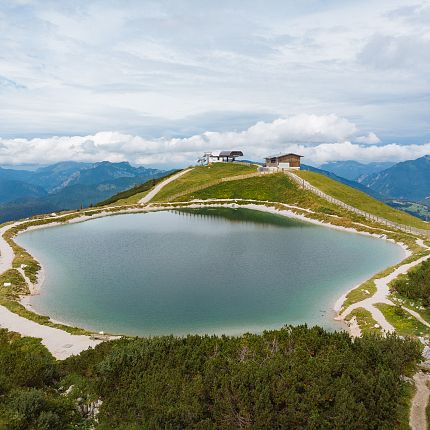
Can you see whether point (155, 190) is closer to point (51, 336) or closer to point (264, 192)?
point (264, 192)

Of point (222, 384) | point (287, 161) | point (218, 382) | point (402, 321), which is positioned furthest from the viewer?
point (287, 161)

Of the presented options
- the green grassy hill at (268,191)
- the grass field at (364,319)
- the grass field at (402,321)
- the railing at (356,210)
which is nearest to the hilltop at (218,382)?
the grass field at (402,321)

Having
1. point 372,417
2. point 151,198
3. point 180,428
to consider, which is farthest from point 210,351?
point 151,198

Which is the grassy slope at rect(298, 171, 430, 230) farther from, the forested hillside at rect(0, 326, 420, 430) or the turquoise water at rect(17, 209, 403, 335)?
the forested hillside at rect(0, 326, 420, 430)

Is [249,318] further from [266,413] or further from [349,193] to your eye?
[349,193]

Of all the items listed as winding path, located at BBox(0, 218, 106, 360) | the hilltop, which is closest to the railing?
the hilltop

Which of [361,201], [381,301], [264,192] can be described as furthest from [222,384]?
[264,192]

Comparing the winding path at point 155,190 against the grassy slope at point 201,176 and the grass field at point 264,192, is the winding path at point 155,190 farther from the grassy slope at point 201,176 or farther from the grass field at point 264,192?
the grass field at point 264,192
